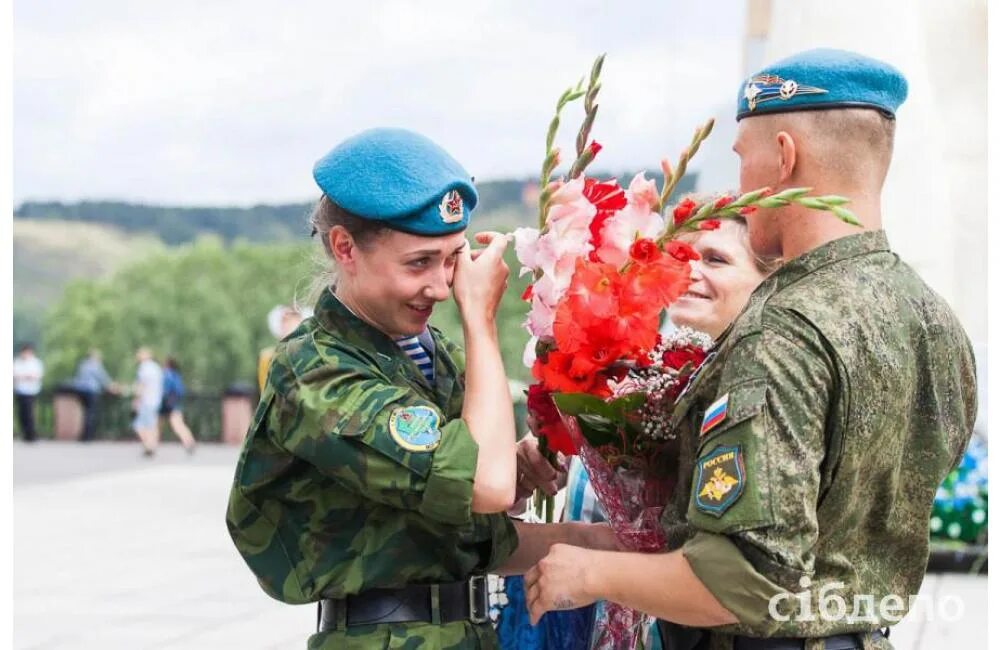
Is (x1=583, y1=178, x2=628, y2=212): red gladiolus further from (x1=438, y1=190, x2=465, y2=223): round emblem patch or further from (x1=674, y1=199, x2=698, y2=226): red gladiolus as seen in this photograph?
(x1=438, y1=190, x2=465, y2=223): round emblem patch

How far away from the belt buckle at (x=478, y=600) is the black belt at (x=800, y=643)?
0.61 metres

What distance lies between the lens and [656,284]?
2.46 metres

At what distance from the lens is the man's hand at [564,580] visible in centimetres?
237

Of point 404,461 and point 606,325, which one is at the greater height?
point 606,325

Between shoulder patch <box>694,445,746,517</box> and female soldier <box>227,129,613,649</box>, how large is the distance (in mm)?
426

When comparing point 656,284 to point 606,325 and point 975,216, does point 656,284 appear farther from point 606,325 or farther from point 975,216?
point 975,216

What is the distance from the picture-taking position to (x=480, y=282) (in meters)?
2.63

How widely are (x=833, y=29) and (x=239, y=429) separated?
21361mm

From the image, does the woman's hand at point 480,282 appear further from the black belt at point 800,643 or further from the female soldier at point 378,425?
the black belt at point 800,643

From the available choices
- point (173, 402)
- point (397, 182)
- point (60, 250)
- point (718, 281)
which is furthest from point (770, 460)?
point (60, 250)

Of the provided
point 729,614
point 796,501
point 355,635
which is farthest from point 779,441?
point 355,635

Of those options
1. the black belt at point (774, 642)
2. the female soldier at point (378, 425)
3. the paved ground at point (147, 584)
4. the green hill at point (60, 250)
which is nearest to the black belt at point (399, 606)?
the female soldier at point (378, 425)

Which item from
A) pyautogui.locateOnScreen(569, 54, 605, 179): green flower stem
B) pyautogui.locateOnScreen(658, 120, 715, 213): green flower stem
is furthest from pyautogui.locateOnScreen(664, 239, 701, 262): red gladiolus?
pyautogui.locateOnScreen(569, 54, 605, 179): green flower stem

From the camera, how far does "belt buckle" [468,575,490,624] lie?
2.72 meters
